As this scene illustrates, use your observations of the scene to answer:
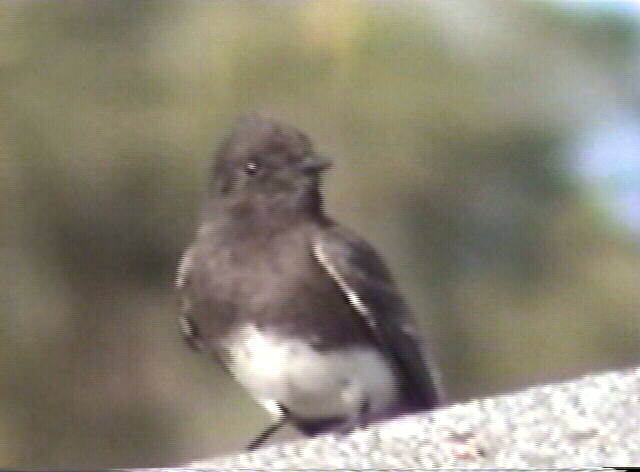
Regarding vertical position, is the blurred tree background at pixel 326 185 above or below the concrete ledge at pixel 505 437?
above

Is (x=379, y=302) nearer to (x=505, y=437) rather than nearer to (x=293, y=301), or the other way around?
(x=293, y=301)

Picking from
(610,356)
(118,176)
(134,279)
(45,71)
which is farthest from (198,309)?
(610,356)

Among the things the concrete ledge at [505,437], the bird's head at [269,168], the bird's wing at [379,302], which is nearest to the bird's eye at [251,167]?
the bird's head at [269,168]

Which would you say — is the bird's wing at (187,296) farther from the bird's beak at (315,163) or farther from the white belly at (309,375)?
the bird's beak at (315,163)

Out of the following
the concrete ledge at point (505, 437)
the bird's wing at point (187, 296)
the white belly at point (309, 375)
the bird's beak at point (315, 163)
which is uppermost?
the bird's beak at point (315, 163)

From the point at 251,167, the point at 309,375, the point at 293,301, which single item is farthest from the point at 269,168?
the point at 309,375
